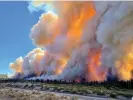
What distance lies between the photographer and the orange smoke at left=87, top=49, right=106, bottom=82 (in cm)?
11762

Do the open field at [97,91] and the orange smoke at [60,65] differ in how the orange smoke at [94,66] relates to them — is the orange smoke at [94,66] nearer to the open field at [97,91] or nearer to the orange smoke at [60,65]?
the open field at [97,91]

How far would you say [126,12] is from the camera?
342 ft

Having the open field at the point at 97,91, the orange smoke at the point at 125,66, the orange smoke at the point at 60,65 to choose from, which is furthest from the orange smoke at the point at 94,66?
the orange smoke at the point at 60,65

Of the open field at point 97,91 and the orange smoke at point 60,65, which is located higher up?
the orange smoke at point 60,65

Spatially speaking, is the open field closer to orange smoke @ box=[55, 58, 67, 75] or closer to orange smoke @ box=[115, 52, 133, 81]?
orange smoke @ box=[115, 52, 133, 81]

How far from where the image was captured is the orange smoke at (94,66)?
118 m

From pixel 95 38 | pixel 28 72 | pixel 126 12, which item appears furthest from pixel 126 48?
pixel 28 72

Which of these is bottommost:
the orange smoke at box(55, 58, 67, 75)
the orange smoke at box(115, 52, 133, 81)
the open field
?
the open field

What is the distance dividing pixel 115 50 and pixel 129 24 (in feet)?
33.6

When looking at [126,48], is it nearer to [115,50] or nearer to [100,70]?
[115,50]

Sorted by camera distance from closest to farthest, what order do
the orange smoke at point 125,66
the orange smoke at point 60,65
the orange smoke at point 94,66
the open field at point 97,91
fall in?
the open field at point 97,91
the orange smoke at point 125,66
the orange smoke at point 94,66
the orange smoke at point 60,65

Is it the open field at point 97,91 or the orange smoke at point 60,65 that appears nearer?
the open field at point 97,91

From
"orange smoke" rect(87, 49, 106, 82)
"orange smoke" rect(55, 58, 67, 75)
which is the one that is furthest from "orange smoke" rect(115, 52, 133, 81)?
"orange smoke" rect(55, 58, 67, 75)

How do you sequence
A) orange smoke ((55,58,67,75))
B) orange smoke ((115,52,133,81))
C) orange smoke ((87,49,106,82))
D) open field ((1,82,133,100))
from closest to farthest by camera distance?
open field ((1,82,133,100)) < orange smoke ((115,52,133,81)) < orange smoke ((87,49,106,82)) < orange smoke ((55,58,67,75))
